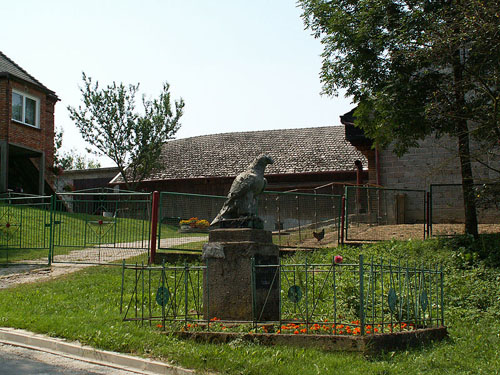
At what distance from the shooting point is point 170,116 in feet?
109

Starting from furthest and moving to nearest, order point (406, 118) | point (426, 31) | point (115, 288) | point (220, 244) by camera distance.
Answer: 1. point (406, 118)
2. point (426, 31)
3. point (115, 288)
4. point (220, 244)

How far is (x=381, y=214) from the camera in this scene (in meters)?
16.4

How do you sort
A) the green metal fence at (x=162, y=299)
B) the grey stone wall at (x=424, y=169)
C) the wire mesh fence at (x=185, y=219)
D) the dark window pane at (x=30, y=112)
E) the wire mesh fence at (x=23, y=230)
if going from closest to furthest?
the green metal fence at (x=162, y=299) < the wire mesh fence at (x=185, y=219) < the wire mesh fence at (x=23, y=230) < the grey stone wall at (x=424, y=169) < the dark window pane at (x=30, y=112)

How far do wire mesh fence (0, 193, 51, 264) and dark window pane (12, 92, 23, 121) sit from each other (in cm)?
983

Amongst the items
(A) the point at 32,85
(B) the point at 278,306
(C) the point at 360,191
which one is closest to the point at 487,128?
(C) the point at 360,191

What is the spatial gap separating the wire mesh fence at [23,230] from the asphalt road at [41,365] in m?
7.59

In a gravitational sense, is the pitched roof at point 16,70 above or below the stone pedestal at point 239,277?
above

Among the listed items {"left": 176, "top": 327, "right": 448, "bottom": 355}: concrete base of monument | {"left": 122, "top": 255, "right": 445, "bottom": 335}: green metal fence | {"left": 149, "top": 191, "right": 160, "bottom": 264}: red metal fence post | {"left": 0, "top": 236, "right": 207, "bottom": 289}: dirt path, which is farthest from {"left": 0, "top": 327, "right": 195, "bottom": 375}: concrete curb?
{"left": 149, "top": 191, "right": 160, "bottom": 264}: red metal fence post

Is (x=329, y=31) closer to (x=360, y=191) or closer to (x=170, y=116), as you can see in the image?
(x=360, y=191)

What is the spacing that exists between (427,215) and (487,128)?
9.74 ft

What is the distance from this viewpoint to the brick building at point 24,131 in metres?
22.7

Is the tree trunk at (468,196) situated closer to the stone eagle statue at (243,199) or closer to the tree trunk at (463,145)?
the tree trunk at (463,145)

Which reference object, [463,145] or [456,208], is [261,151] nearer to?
[456,208]

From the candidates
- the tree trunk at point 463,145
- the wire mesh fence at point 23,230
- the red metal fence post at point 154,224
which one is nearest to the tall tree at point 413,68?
the tree trunk at point 463,145
